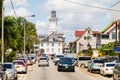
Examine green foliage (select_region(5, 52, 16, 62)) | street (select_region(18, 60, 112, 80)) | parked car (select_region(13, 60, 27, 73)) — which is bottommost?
street (select_region(18, 60, 112, 80))

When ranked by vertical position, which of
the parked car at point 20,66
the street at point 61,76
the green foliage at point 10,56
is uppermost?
the green foliage at point 10,56

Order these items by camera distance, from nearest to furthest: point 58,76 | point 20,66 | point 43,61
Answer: point 58,76 → point 20,66 → point 43,61

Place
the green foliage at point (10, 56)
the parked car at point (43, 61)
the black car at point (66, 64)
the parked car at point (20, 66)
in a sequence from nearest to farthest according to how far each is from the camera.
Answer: the parked car at point (20, 66) < the black car at point (66, 64) < the green foliage at point (10, 56) < the parked car at point (43, 61)

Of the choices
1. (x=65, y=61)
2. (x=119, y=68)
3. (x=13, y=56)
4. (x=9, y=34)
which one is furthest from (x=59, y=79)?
(x=13, y=56)

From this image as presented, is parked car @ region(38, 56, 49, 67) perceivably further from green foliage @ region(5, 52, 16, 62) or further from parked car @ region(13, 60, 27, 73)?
parked car @ region(13, 60, 27, 73)

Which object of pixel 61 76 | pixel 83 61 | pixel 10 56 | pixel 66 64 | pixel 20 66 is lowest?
pixel 61 76

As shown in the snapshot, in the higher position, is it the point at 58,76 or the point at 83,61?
the point at 83,61

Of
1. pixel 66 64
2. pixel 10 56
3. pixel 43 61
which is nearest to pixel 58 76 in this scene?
pixel 66 64

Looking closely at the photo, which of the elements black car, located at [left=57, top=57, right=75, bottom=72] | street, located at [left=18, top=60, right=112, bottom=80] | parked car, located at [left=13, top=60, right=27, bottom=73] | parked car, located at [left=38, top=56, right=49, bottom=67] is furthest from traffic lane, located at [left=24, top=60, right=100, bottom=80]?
parked car, located at [left=38, top=56, right=49, bottom=67]

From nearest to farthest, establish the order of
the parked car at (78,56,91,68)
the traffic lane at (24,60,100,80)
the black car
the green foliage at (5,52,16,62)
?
1. the traffic lane at (24,60,100,80)
2. the black car
3. the parked car at (78,56,91,68)
4. the green foliage at (5,52,16,62)

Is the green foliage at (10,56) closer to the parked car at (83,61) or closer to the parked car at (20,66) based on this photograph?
the parked car at (83,61)

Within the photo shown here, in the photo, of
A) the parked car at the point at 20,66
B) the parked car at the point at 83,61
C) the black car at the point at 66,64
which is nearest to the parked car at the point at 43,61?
the parked car at the point at 83,61

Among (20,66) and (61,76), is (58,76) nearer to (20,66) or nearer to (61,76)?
(61,76)

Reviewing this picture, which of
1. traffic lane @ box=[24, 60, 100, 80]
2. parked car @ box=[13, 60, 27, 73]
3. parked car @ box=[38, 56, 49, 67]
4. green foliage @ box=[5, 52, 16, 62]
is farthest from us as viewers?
parked car @ box=[38, 56, 49, 67]
